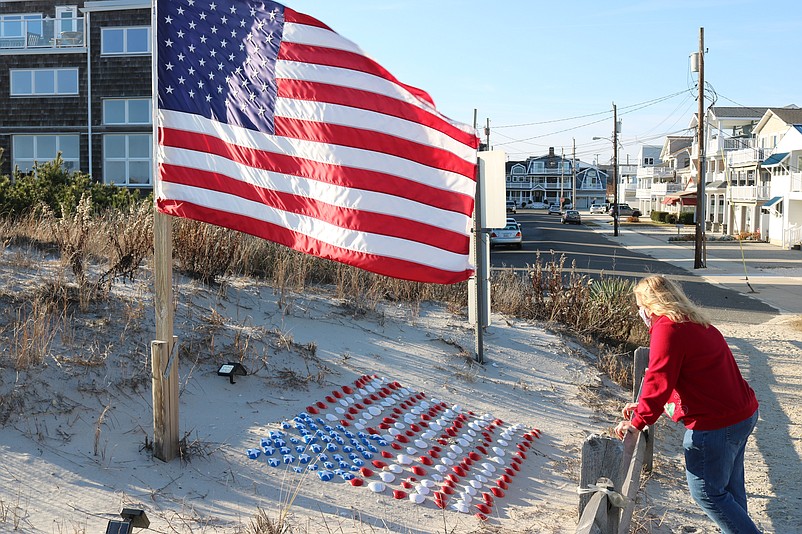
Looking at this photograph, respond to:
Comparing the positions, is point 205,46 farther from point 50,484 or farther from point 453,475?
point 453,475

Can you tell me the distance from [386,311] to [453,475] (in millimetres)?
4738

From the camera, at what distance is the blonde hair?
444cm

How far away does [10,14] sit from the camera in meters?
36.4

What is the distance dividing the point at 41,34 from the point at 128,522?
35.9m

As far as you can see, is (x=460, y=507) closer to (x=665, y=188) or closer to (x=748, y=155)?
(x=748, y=155)

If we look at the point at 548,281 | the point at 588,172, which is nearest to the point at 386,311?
the point at 548,281

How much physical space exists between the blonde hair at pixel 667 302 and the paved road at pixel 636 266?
699cm

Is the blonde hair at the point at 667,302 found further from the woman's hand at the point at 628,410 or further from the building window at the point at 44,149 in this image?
the building window at the point at 44,149

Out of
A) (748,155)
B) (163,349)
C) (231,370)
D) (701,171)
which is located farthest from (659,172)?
(163,349)

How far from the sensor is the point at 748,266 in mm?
32219

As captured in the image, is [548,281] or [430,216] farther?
[548,281]

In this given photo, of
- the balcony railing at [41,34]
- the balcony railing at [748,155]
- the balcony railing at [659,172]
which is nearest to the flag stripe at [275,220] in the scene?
the balcony railing at [41,34]

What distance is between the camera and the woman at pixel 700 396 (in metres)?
4.40

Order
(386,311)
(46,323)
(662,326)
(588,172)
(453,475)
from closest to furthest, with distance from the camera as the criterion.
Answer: (662,326) < (453,475) < (46,323) < (386,311) < (588,172)
